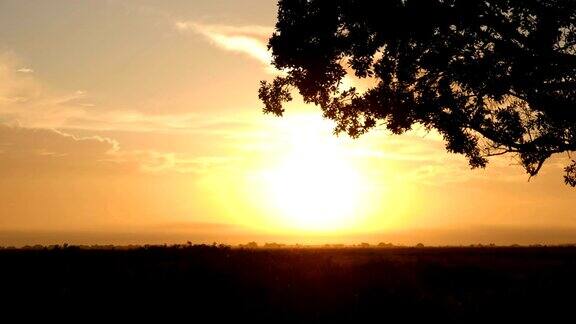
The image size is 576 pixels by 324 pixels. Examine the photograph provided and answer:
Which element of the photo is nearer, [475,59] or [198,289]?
[198,289]

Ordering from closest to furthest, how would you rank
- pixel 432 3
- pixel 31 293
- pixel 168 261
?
pixel 31 293, pixel 432 3, pixel 168 261

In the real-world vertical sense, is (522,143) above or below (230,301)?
above

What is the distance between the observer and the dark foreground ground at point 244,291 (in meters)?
14.4

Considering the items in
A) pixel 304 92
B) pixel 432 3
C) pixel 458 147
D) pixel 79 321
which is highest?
pixel 432 3

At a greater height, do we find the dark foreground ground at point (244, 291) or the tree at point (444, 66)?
the tree at point (444, 66)

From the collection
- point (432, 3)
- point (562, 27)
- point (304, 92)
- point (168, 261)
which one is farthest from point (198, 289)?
point (562, 27)

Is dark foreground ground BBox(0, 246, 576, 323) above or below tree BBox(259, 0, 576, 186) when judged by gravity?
below

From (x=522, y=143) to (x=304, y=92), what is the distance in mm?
7135

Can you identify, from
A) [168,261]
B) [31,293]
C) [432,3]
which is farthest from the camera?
[168,261]

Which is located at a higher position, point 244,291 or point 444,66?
point 444,66

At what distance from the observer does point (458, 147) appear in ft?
69.1

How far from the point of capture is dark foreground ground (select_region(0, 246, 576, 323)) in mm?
14383

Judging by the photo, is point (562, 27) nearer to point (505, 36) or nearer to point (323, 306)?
point (505, 36)

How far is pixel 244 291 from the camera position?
1628 cm
